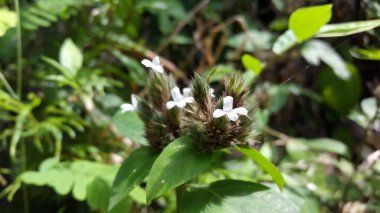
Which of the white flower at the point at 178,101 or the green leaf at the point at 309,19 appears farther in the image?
the green leaf at the point at 309,19

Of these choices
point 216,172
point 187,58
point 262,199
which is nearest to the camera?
point 262,199

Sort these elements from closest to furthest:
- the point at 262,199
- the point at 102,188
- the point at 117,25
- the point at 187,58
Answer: the point at 262,199 < the point at 102,188 < the point at 117,25 < the point at 187,58

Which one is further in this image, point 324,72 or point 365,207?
point 324,72

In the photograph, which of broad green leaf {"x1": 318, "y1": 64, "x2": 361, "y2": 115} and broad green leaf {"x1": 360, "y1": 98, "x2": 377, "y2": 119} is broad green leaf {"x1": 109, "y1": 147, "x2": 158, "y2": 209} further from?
broad green leaf {"x1": 318, "y1": 64, "x2": 361, "y2": 115}

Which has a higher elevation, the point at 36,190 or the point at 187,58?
the point at 187,58

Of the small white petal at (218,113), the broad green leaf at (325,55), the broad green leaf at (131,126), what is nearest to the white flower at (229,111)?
the small white petal at (218,113)

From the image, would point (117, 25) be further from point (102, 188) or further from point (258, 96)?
point (102, 188)

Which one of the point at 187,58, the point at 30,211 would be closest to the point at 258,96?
the point at 187,58

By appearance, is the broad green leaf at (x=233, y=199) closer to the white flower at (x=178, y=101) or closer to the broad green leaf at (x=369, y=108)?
the white flower at (x=178, y=101)
